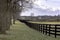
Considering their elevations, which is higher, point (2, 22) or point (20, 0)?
point (20, 0)

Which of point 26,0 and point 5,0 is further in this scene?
point 26,0

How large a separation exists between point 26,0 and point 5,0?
997cm

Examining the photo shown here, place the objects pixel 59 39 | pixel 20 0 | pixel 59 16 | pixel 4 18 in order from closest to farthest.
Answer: pixel 59 39 → pixel 4 18 → pixel 20 0 → pixel 59 16

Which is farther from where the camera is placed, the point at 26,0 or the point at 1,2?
the point at 26,0

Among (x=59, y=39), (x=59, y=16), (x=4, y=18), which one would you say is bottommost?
(x=59, y=16)

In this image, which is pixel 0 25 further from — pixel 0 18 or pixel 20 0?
pixel 20 0

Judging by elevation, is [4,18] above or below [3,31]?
above

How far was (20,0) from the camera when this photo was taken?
28.1 m

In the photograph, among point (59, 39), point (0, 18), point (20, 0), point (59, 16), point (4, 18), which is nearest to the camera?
point (59, 39)

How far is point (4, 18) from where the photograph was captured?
69.9ft

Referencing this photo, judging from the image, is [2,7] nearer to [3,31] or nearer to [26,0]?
[3,31]

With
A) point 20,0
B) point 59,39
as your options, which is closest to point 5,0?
point 59,39

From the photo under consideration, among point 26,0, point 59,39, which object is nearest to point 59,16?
point 26,0

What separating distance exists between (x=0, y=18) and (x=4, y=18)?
138 cm
